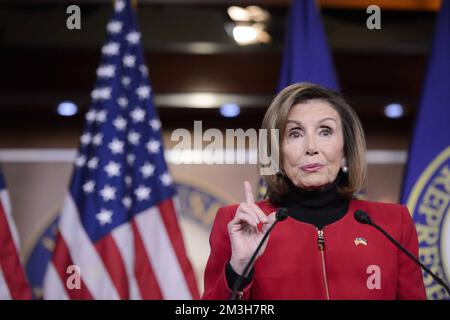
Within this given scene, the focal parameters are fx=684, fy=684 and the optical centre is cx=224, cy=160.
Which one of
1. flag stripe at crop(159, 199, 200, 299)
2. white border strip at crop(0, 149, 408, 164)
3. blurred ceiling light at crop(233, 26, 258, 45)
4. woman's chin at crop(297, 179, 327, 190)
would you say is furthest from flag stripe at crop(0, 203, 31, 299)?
woman's chin at crop(297, 179, 327, 190)

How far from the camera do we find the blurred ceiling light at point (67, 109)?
325 centimetres

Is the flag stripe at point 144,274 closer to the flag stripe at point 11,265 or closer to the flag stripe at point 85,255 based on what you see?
the flag stripe at point 85,255

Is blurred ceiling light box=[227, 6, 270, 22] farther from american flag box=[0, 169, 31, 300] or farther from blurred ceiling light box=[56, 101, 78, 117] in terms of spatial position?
american flag box=[0, 169, 31, 300]

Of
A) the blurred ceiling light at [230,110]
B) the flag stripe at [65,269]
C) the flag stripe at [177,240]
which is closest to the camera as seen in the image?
the flag stripe at [65,269]

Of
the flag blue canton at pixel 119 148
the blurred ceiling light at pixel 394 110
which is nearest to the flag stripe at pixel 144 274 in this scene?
the flag blue canton at pixel 119 148

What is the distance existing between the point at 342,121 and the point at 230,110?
1813 millimetres

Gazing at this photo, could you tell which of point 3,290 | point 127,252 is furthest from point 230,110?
point 3,290

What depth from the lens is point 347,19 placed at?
3258mm

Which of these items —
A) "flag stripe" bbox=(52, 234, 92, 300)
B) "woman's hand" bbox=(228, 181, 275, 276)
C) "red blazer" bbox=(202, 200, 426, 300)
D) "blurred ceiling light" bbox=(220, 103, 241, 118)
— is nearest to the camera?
"woman's hand" bbox=(228, 181, 275, 276)

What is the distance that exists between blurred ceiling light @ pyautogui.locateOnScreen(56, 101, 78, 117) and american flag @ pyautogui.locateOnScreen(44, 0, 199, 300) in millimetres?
→ 608

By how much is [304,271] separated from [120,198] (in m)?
1.32

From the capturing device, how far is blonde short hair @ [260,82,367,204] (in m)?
1.48

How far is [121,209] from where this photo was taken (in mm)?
2590
